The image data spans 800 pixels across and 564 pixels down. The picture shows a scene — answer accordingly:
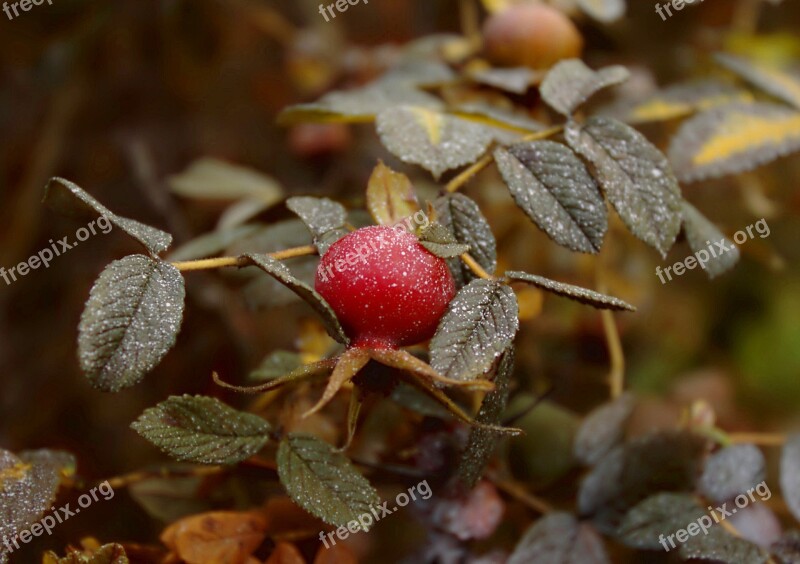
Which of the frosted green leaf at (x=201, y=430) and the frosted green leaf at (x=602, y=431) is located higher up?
the frosted green leaf at (x=201, y=430)

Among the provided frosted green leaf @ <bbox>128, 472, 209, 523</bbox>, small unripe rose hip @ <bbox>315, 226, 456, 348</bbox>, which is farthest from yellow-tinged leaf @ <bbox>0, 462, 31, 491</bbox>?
small unripe rose hip @ <bbox>315, 226, 456, 348</bbox>

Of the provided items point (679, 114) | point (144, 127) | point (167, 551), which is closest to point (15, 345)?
point (144, 127)

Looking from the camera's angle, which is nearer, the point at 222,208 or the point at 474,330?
the point at 474,330

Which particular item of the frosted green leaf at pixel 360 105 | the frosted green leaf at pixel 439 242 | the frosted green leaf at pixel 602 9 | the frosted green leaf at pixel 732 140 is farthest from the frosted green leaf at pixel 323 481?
the frosted green leaf at pixel 602 9

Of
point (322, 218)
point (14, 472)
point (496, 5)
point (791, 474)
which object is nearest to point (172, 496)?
point (14, 472)

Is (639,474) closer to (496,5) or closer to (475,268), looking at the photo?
(475,268)

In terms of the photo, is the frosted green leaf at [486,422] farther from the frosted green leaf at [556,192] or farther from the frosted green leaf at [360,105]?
the frosted green leaf at [360,105]

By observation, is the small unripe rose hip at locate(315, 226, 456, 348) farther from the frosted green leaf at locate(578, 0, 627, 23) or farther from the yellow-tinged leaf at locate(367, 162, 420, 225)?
the frosted green leaf at locate(578, 0, 627, 23)
